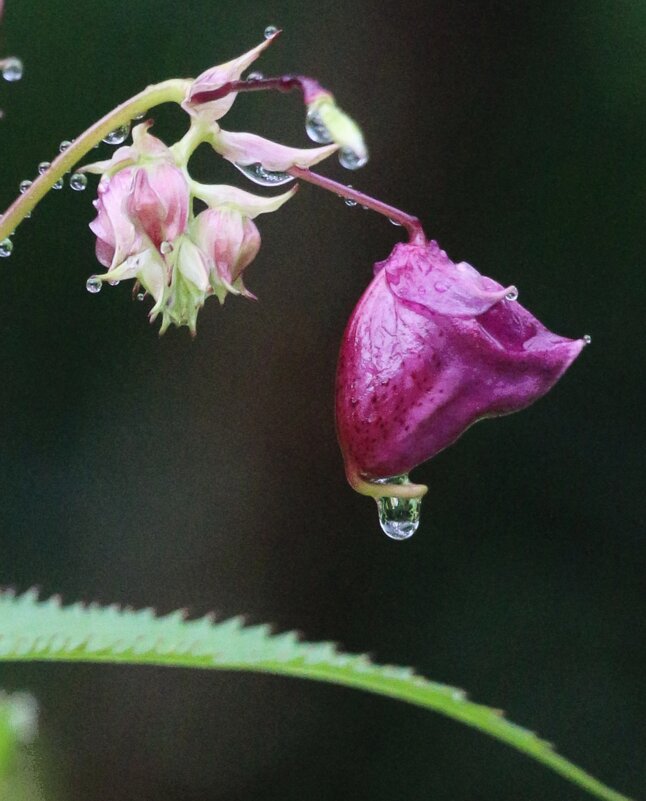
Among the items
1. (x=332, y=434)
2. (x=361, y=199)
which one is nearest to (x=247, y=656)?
(x=361, y=199)

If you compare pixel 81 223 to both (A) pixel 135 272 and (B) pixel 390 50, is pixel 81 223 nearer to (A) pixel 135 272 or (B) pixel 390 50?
(B) pixel 390 50

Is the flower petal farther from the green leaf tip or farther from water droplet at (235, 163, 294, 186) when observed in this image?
the green leaf tip

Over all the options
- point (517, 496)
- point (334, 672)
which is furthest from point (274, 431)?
point (334, 672)

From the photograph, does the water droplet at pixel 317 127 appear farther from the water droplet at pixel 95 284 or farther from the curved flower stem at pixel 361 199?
the water droplet at pixel 95 284

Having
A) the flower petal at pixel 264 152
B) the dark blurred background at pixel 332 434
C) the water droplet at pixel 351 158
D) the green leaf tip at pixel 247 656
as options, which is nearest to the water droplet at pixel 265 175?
the flower petal at pixel 264 152

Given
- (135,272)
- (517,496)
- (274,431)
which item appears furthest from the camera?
(274,431)

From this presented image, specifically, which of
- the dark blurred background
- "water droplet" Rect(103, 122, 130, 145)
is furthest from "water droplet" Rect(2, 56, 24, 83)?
the dark blurred background

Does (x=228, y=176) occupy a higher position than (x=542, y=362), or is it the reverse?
(x=228, y=176)
